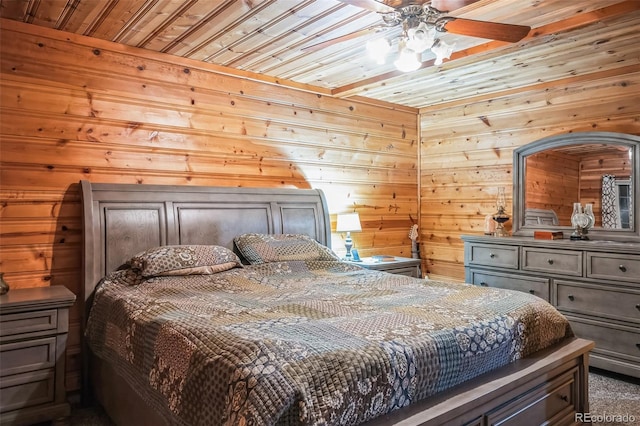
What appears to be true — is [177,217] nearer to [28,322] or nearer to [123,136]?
[123,136]

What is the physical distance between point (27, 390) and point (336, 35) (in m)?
2.75

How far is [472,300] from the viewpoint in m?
2.29

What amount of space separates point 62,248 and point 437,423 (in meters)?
2.56

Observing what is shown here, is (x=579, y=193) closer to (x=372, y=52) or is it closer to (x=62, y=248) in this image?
(x=372, y=52)

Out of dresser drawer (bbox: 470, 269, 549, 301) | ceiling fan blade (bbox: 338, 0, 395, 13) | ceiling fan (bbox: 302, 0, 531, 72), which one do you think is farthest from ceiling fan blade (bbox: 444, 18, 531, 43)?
dresser drawer (bbox: 470, 269, 549, 301)

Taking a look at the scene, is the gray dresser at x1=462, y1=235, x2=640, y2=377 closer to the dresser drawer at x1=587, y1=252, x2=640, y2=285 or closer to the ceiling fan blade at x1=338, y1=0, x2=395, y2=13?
the dresser drawer at x1=587, y1=252, x2=640, y2=285

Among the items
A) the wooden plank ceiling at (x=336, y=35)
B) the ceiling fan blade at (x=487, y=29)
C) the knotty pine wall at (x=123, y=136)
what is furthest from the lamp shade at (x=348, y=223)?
the ceiling fan blade at (x=487, y=29)

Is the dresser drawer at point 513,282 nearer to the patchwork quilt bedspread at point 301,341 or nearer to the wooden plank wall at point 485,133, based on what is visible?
the wooden plank wall at point 485,133

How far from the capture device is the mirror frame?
346 centimetres

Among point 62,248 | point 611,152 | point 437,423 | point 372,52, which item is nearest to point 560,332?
point 437,423

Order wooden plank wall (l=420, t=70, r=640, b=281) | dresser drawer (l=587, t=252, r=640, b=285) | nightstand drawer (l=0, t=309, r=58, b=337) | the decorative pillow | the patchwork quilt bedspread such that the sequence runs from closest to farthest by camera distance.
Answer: the patchwork quilt bedspread, nightstand drawer (l=0, t=309, r=58, b=337), the decorative pillow, dresser drawer (l=587, t=252, r=640, b=285), wooden plank wall (l=420, t=70, r=640, b=281)

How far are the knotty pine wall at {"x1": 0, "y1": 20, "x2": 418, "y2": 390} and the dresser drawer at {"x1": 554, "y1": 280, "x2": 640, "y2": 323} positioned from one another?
1993 millimetres

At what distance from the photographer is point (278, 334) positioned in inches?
64.9

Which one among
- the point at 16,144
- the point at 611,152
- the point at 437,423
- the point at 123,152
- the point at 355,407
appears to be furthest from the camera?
the point at 611,152
